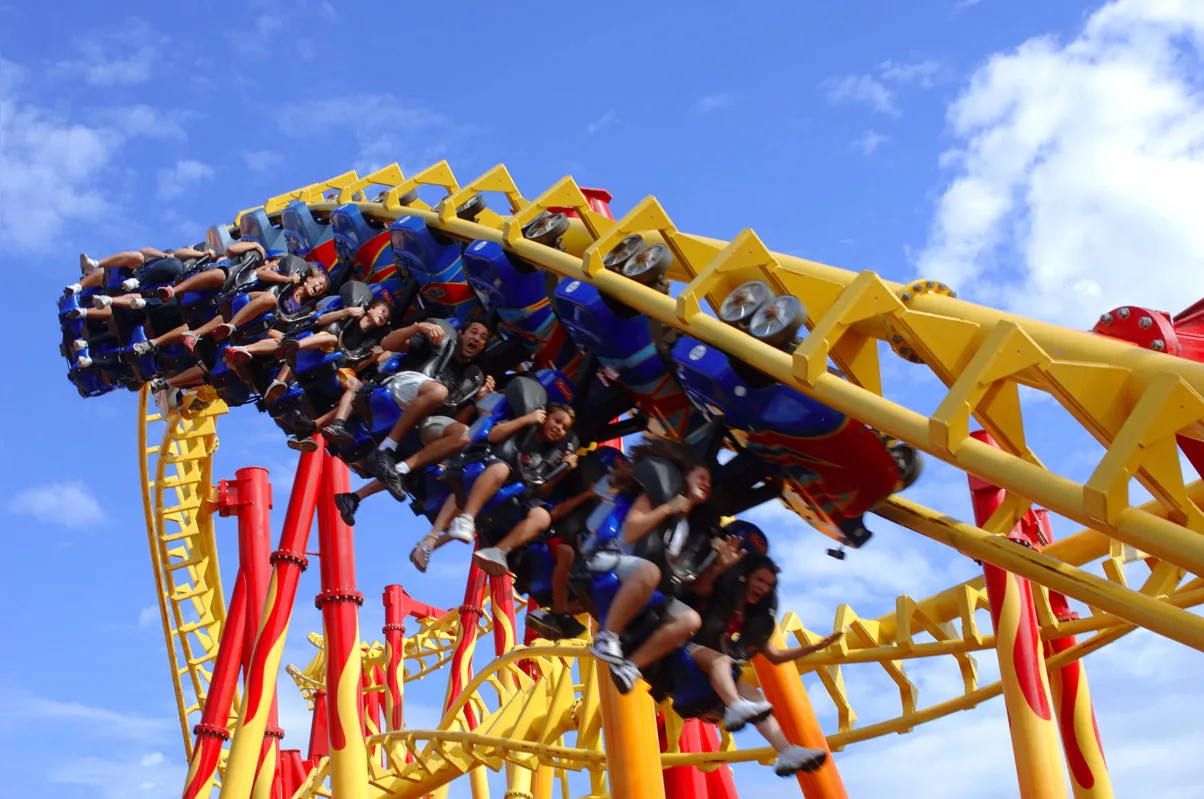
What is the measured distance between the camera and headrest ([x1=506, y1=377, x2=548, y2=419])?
4645 millimetres

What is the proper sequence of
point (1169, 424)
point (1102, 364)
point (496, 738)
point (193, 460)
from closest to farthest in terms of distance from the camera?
point (1169, 424), point (1102, 364), point (496, 738), point (193, 460)

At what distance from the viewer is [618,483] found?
4.11m

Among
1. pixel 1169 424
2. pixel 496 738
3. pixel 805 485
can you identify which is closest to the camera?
pixel 1169 424

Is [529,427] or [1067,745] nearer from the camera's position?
[529,427]

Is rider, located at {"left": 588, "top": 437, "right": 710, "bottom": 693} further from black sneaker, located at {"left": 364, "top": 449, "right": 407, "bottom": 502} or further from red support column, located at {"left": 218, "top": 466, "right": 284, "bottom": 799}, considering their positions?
red support column, located at {"left": 218, "top": 466, "right": 284, "bottom": 799}

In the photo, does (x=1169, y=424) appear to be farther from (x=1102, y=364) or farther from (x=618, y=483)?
(x=618, y=483)

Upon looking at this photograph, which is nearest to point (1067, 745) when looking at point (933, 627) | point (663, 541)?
point (933, 627)

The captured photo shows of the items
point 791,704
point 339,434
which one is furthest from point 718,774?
point 339,434

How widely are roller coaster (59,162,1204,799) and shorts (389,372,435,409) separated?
0.30 ft

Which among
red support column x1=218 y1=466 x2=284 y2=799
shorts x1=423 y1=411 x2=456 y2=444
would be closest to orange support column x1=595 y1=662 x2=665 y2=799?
shorts x1=423 y1=411 x2=456 y2=444

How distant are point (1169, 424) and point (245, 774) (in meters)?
6.42

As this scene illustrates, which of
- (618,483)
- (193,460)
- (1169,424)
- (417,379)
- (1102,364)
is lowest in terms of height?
(1169,424)

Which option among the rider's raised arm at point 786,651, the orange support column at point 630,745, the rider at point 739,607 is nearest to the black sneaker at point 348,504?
the orange support column at point 630,745

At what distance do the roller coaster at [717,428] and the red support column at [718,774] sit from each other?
0.02 metres
